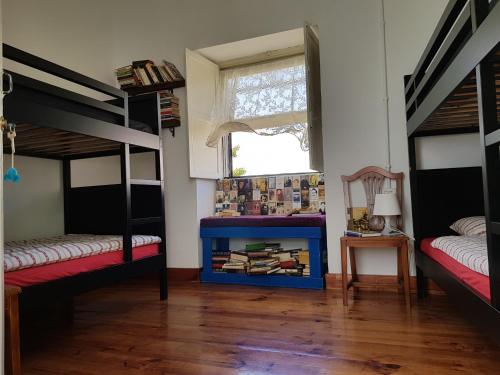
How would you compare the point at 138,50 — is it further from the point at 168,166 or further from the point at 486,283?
the point at 486,283

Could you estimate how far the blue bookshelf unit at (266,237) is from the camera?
10.2 feet

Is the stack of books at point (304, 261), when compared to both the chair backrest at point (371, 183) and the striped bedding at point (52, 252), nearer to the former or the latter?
the chair backrest at point (371, 183)

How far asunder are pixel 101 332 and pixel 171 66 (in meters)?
2.43

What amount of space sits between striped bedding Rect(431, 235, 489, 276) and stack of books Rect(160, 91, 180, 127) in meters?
2.47

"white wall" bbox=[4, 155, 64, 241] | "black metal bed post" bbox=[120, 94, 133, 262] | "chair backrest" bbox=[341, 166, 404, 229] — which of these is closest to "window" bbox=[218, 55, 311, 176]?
"chair backrest" bbox=[341, 166, 404, 229]

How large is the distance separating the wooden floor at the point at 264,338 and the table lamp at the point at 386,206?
0.61m

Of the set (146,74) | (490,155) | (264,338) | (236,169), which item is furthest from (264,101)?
(490,155)

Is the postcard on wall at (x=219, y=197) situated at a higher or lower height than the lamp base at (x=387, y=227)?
higher

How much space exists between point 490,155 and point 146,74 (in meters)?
3.13

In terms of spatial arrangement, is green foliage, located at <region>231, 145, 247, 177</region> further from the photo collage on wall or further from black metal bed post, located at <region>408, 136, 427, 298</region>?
black metal bed post, located at <region>408, 136, 427, 298</region>

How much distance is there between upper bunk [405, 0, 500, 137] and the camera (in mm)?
1214

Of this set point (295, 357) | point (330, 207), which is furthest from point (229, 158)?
point (295, 357)

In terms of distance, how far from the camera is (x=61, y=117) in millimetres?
1944

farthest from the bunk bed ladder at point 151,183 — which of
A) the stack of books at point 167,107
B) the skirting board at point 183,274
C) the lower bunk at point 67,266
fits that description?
the skirting board at point 183,274
